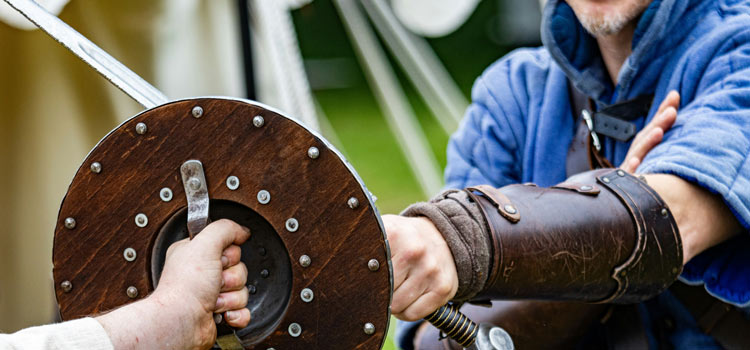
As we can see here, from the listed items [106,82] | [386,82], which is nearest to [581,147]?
[106,82]

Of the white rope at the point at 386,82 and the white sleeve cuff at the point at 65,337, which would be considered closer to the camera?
the white sleeve cuff at the point at 65,337

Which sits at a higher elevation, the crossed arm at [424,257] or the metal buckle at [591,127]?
the crossed arm at [424,257]

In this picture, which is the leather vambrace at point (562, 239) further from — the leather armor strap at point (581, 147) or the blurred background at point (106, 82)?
the blurred background at point (106, 82)

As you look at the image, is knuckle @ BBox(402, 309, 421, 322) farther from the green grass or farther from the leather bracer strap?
the green grass

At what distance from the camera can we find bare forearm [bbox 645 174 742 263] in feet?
4.30

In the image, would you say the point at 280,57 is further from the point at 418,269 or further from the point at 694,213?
the point at 418,269

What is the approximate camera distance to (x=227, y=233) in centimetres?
97

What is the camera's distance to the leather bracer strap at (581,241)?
1188 mm

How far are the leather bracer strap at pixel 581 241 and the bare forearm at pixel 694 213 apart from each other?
1.4 inches

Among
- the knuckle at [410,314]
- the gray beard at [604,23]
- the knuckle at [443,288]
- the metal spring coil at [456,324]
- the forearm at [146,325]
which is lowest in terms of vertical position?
the metal spring coil at [456,324]

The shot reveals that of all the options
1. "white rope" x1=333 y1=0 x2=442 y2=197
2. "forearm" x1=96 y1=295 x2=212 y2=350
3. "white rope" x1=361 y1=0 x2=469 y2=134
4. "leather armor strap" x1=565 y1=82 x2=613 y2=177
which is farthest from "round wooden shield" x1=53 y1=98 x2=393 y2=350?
"white rope" x1=361 y1=0 x2=469 y2=134

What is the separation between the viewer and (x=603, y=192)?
130 centimetres

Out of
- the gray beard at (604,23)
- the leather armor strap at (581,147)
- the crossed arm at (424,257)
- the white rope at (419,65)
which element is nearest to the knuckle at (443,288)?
the crossed arm at (424,257)

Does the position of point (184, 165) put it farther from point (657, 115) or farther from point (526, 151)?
point (526, 151)
